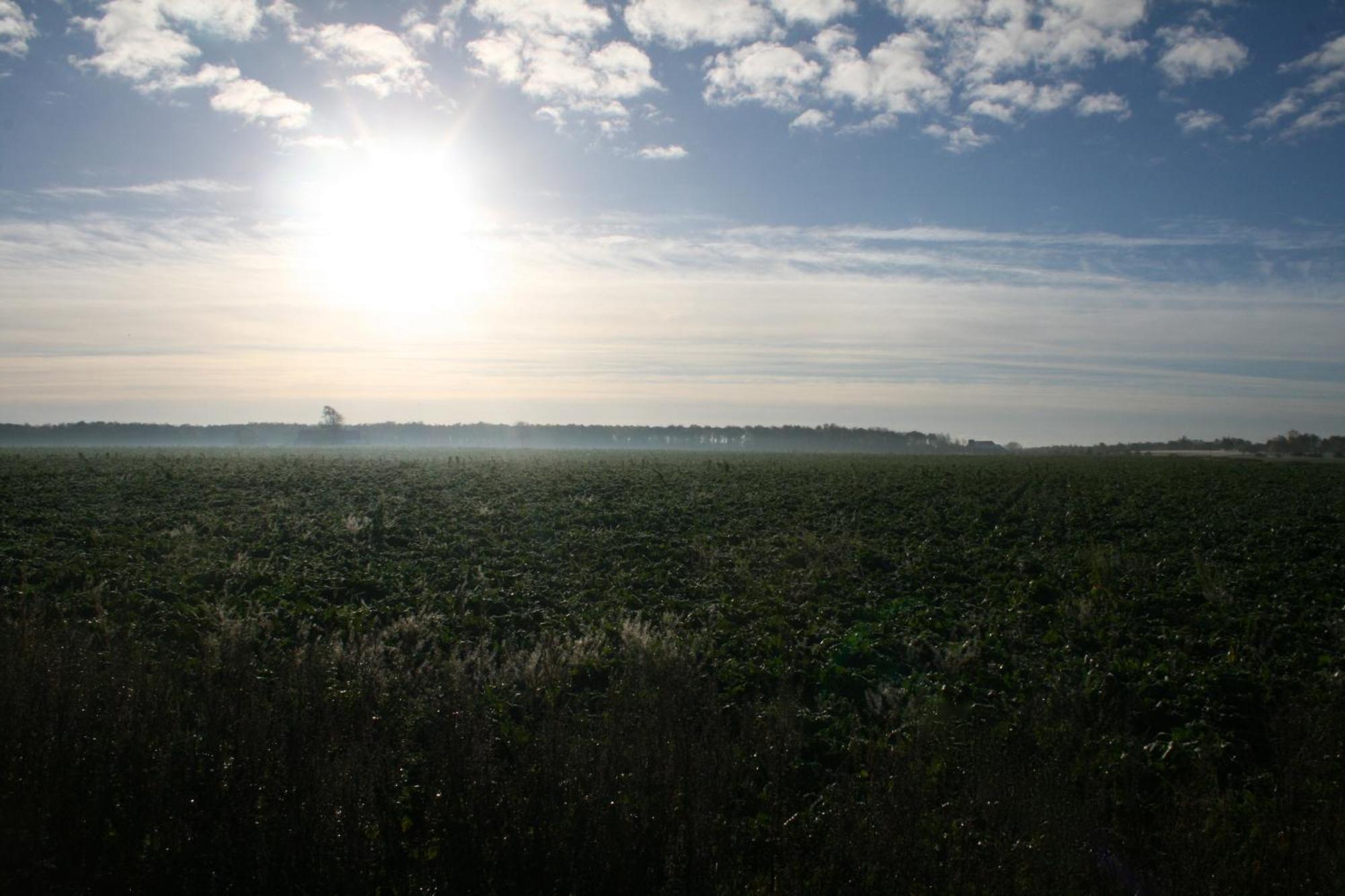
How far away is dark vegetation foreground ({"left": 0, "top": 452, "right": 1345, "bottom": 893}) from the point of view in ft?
18.8

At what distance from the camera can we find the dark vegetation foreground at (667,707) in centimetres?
572

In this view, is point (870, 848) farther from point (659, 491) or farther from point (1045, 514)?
point (659, 491)

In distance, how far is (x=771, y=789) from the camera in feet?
22.4

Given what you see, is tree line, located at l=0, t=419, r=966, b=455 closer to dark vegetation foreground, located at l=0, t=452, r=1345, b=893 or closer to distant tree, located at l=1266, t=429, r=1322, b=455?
distant tree, located at l=1266, t=429, r=1322, b=455

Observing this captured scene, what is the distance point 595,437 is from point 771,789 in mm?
151207

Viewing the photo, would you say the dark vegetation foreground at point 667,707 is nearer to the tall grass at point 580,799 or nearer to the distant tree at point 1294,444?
the tall grass at point 580,799

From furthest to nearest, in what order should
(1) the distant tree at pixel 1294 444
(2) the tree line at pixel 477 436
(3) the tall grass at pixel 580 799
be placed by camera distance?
(2) the tree line at pixel 477 436 < (1) the distant tree at pixel 1294 444 < (3) the tall grass at pixel 580 799

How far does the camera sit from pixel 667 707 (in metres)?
7.87

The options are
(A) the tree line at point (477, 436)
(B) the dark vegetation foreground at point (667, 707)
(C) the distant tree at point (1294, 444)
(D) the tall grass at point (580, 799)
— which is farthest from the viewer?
(A) the tree line at point (477, 436)

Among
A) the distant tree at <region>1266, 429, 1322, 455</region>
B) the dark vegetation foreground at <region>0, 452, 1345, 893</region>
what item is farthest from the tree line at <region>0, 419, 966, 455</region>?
the dark vegetation foreground at <region>0, 452, 1345, 893</region>

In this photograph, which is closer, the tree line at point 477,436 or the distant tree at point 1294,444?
the distant tree at point 1294,444

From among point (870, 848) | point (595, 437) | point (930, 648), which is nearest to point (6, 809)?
point (870, 848)

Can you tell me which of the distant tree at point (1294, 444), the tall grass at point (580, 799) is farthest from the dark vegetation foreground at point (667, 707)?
the distant tree at point (1294, 444)

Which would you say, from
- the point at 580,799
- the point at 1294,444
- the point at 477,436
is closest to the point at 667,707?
the point at 580,799
